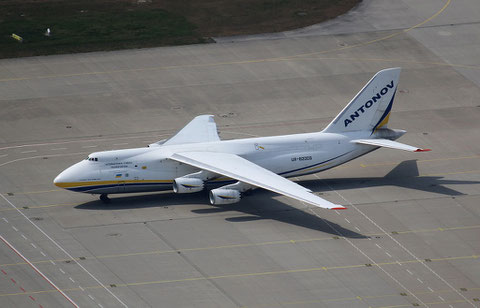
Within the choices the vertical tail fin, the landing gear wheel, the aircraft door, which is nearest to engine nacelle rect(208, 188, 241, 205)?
the aircraft door

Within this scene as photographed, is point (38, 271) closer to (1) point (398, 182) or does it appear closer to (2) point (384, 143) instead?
(2) point (384, 143)

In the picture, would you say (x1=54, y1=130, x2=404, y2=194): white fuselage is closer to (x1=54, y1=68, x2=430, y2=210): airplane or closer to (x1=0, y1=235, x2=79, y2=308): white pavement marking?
(x1=54, y1=68, x2=430, y2=210): airplane

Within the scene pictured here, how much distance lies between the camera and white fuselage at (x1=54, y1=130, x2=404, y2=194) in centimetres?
9225

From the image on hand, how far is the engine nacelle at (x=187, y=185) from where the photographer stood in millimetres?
91875

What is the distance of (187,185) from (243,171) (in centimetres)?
513

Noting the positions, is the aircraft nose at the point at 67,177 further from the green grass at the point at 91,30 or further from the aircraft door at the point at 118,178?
the green grass at the point at 91,30

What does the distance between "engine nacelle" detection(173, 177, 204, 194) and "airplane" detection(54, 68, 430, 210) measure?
0.29 ft

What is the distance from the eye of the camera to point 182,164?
308 ft

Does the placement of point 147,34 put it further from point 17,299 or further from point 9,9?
point 17,299

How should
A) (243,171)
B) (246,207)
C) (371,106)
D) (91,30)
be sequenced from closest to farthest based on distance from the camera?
(243,171) < (246,207) < (371,106) < (91,30)

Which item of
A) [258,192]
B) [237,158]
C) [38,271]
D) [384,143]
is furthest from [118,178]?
[384,143]

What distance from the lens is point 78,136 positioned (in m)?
108

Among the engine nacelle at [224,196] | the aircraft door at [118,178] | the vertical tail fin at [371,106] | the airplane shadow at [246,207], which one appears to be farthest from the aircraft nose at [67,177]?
the vertical tail fin at [371,106]

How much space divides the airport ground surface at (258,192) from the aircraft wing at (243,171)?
3.31 m
